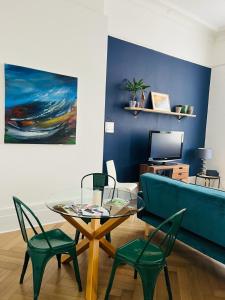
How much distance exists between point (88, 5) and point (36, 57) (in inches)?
45.5

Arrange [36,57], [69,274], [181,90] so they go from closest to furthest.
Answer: [69,274], [36,57], [181,90]

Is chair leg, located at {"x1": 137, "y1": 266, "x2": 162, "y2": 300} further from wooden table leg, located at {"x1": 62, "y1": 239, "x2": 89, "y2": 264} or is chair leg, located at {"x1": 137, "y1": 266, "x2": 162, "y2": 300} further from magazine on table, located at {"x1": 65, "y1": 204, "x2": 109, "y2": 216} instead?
wooden table leg, located at {"x1": 62, "y1": 239, "x2": 89, "y2": 264}

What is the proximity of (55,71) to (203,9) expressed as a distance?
3.33 meters

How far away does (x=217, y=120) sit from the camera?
5.93 metres

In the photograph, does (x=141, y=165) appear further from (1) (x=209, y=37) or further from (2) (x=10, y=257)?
(1) (x=209, y=37)

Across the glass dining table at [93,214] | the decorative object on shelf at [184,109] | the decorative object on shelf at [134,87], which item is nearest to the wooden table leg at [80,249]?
the glass dining table at [93,214]

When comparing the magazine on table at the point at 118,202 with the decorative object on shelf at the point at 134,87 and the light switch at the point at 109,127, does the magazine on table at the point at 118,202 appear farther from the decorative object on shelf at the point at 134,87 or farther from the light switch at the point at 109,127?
the decorative object on shelf at the point at 134,87

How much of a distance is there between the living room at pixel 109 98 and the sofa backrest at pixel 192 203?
0.80 feet

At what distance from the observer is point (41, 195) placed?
3.54m

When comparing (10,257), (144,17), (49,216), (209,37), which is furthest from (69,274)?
(209,37)

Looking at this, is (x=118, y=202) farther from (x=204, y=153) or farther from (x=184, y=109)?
(x=204, y=153)

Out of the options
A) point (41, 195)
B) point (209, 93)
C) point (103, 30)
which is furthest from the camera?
point (209, 93)

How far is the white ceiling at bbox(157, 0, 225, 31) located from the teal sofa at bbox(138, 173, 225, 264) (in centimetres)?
359

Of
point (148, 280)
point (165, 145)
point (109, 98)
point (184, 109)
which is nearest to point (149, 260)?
point (148, 280)
